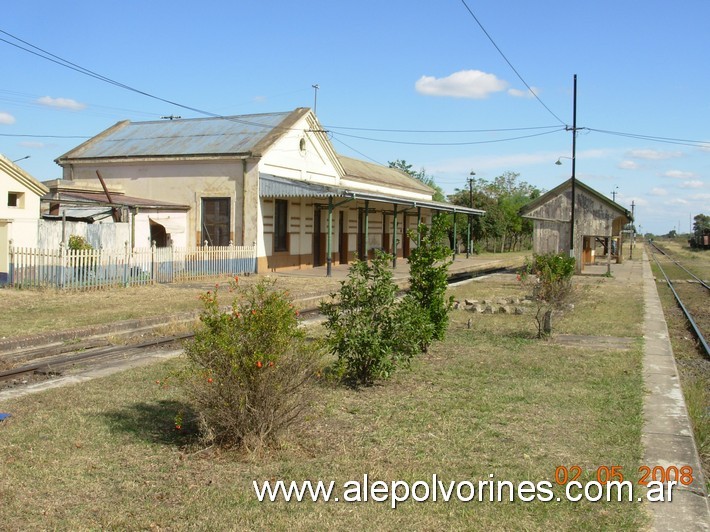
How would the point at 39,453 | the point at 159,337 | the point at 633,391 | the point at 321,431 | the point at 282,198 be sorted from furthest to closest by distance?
the point at 282,198 → the point at 159,337 → the point at 633,391 → the point at 321,431 → the point at 39,453

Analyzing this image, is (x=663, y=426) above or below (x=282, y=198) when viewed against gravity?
below

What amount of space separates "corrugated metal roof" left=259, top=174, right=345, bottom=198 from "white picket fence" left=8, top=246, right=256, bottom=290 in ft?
10.1

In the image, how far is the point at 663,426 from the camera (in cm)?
682

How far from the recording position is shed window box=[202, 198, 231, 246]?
91.2 ft

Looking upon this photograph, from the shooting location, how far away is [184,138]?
100ft

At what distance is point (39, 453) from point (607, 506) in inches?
164

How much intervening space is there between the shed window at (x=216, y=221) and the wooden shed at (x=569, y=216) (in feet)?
42.7

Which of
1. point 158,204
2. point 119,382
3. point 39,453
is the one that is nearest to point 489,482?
point 39,453

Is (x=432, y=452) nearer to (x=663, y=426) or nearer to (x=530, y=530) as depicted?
(x=530, y=530)

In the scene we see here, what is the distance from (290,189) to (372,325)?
18.6 meters

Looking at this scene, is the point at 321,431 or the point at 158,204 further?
the point at 158,204

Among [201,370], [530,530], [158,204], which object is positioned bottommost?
[530,530]

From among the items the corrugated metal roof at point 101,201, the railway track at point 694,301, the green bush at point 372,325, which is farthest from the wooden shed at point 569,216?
the green bush at point 372,325

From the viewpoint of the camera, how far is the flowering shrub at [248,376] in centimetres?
570
